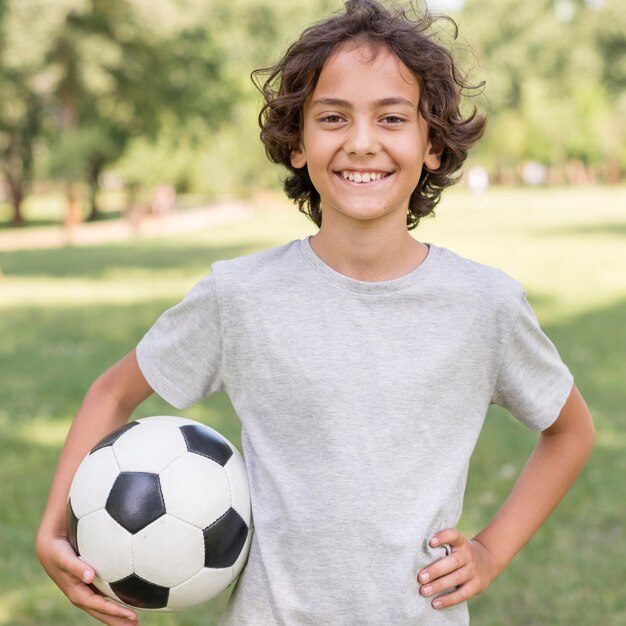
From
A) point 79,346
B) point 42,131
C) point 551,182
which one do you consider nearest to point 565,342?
point 79,346

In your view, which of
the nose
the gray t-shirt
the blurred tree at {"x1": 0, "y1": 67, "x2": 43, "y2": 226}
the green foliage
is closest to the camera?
the gray t-shirt

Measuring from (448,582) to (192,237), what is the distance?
22.9 meters

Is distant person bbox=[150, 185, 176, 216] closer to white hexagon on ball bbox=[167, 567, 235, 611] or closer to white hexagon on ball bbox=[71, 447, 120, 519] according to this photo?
white hexagon on ball bbox=[71, 447, 120, 519]

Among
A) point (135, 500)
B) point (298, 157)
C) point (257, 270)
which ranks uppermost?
point (298, 157)

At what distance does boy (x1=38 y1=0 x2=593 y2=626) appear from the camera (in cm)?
189

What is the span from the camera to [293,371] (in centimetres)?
195

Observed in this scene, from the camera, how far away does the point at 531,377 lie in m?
2.07

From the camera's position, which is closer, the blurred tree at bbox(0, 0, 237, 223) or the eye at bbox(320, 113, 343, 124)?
the eye at bbox(320, 113, 343, 124)

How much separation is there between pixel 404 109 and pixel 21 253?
19.6 meters

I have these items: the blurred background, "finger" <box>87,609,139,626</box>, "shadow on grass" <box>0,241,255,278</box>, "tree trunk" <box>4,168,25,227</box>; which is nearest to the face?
the blurred background

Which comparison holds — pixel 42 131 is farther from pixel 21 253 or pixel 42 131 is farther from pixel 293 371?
pixel 293 371

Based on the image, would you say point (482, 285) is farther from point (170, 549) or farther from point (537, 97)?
point (537, 97)

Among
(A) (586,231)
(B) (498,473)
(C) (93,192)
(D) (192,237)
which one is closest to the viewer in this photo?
(B) (498,473)

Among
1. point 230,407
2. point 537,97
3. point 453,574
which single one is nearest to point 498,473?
point 230,407
